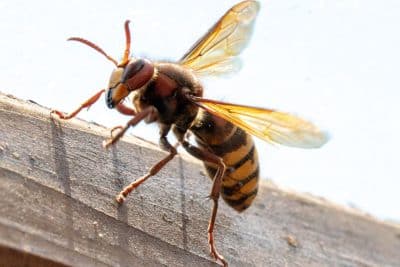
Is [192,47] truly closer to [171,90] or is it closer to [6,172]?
[171,90]

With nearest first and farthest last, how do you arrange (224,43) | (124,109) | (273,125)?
(273,125) → (124,109) → (224,43)

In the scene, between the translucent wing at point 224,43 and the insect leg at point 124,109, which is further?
the translucent wing at point 224,43

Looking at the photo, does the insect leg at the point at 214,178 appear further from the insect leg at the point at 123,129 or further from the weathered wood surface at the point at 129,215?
the insect leg at the point at 123,129

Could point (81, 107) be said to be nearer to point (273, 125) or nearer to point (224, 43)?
point (273, 125)

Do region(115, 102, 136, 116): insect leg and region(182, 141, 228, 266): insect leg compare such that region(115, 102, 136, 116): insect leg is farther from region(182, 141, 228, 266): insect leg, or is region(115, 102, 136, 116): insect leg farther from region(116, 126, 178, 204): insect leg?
region(182, 141, 228, 266): insect leg

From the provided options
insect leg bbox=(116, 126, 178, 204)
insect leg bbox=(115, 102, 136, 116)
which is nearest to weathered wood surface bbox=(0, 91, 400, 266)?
insect leg bbox=(116, 126, 178, 204)

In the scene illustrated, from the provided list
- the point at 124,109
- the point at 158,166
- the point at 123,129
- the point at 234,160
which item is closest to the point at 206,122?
the point at 234,160

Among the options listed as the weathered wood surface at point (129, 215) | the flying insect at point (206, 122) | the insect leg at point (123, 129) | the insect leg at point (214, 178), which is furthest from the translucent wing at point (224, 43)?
the insect leg at point (123, 129)
